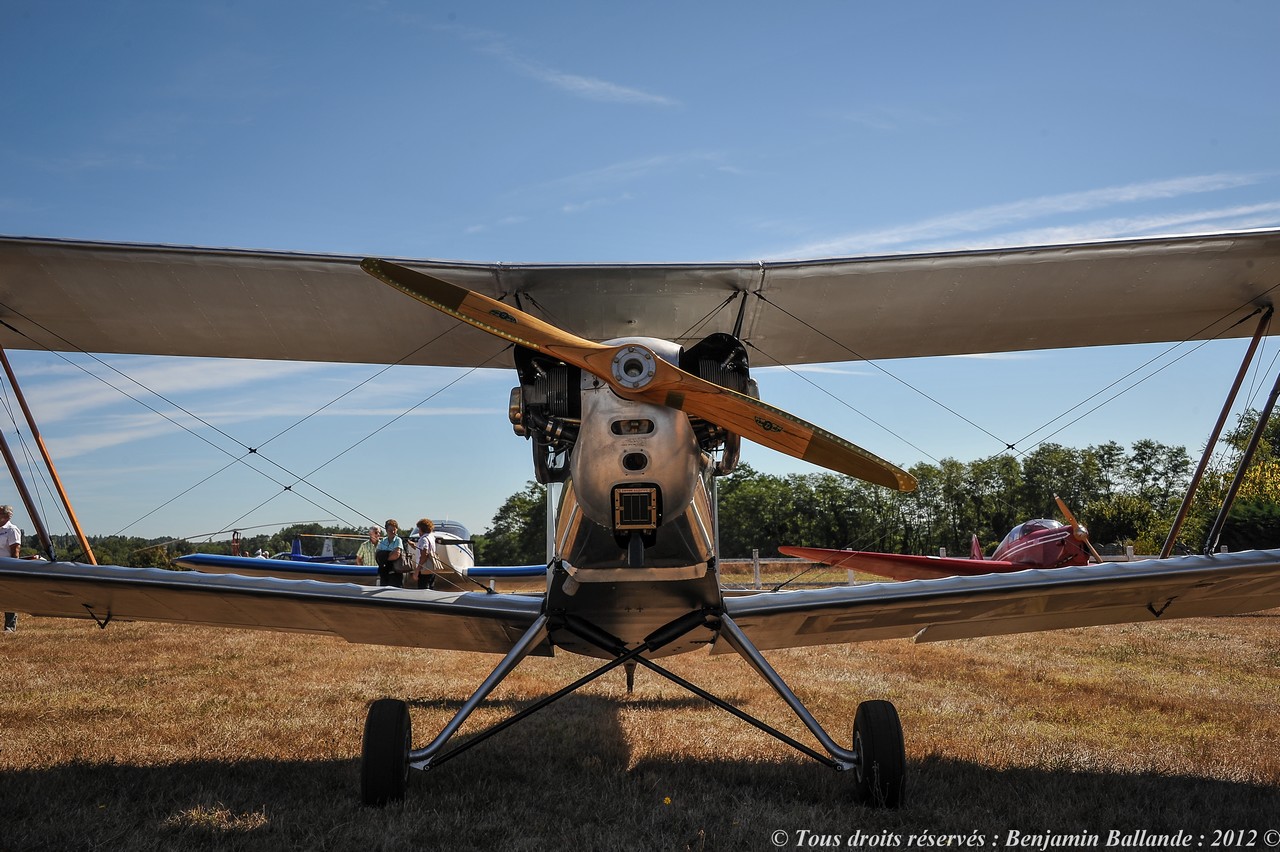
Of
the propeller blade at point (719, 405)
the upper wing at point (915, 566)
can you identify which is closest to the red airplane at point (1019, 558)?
the upper wing at point (915, 566)

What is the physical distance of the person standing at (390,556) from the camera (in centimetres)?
1180

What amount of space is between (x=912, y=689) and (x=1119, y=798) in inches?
131

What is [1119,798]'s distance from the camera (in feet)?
12.9

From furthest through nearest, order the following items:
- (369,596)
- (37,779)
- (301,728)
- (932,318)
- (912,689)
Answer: (912,689)
(932,318)
(301,728)
(369,596)
(37,779)

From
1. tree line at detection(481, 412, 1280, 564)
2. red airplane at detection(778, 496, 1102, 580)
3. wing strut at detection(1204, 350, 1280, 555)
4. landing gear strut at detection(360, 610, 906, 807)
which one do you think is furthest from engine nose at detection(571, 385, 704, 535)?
tree line at detection(481, 412, 1280, 564)

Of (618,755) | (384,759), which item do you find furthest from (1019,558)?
(384,759)

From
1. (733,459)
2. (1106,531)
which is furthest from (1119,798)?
(1106,531)

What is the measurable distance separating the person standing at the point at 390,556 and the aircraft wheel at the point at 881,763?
8.98 meters

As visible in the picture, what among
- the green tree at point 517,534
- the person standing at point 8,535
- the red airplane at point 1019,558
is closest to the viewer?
the person standing at point 8,535

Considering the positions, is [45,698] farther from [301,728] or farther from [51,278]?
[51,278]

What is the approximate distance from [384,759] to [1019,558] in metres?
13.2

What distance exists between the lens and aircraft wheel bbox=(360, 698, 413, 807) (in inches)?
149

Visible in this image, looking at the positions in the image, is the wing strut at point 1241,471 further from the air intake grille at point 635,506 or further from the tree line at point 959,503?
the tree line at point 959,503

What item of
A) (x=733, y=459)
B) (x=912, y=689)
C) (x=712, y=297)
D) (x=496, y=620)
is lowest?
(x=912, y=689)
